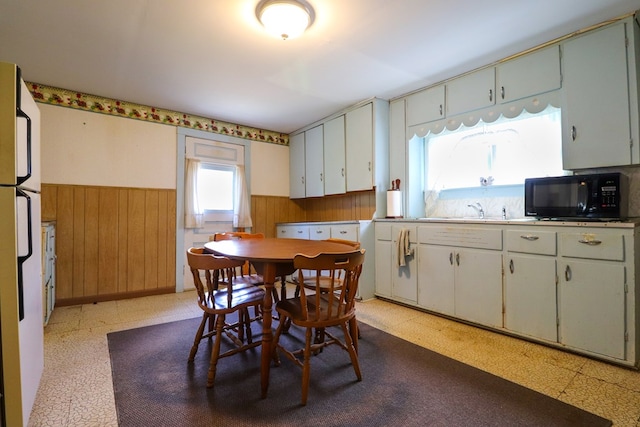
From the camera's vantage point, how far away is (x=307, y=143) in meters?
4.84

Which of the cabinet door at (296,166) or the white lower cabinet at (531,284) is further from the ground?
the cabinet door at (296,166)

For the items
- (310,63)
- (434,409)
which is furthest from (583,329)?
(310,63)

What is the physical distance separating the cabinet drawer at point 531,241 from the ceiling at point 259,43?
5.24ft

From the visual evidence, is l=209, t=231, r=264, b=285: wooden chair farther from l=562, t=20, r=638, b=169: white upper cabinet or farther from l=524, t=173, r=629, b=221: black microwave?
l=562, t=20, r=638, b=169: white upper cabinet

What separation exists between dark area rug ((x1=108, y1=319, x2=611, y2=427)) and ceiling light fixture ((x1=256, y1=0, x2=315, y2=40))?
2382mm

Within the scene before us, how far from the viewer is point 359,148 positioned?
3.89m

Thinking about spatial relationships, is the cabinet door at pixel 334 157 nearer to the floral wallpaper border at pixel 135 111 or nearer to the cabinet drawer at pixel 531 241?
the floral wallpaper border at pixel 135 111

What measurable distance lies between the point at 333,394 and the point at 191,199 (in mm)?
3342

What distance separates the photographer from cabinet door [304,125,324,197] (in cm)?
457

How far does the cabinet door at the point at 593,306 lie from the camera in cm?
198

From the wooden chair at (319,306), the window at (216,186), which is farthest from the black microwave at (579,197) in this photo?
the window at (216,186)

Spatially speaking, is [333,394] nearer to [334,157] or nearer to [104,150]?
[334,157]

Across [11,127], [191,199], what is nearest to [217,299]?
[11,127]

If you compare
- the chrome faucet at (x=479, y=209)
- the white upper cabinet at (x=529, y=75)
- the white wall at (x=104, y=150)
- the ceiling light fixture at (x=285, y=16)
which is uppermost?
the ceiling light fixture at (x=285, y=16)
